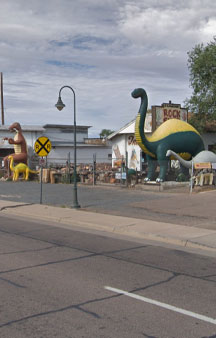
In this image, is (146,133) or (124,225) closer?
(124,225)

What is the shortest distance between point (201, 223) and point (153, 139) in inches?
424

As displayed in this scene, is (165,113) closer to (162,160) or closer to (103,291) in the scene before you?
(162,160)

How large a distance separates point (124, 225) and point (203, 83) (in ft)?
61.2

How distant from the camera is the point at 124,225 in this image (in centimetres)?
1305

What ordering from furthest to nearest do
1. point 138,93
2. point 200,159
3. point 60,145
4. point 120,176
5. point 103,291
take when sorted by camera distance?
point 60,145 < point 120,176 < point 138,93 < point 200,159 < point 103,291

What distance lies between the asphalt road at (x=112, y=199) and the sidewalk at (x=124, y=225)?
930mm

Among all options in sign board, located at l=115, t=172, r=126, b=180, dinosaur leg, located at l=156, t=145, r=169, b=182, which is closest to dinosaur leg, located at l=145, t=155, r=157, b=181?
dinosaur leg, located at l=156, t=145, r=169, b=182

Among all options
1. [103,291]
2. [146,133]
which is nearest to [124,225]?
[103,291]

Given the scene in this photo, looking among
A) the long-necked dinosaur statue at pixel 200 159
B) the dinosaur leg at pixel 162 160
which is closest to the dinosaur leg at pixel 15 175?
the dinosaur leg at pixel 162 160

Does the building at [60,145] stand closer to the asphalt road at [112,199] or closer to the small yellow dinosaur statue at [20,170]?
the small yellow dinosaur statue at [20,170]

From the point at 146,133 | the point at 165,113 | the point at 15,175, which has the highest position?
the point at 165,113

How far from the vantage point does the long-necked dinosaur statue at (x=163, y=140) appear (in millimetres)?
23078

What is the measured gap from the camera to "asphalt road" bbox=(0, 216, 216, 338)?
505 cm

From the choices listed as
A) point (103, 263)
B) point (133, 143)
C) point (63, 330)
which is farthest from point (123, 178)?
point (63, 330)
